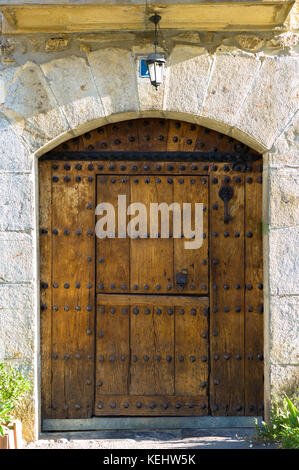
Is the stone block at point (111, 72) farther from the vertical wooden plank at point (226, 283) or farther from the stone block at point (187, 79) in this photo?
the vertical wooden plank at point (226, 283)

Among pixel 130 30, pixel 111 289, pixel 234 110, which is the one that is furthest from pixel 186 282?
pixel 130 30

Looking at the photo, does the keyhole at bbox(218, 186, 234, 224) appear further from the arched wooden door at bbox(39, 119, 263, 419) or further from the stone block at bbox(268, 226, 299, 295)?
the stone block at bbox(268, 226, 299, 295)

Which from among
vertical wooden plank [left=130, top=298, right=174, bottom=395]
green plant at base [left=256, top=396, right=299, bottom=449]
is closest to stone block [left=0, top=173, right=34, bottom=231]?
vertical wooden plank [left=130, top=298, right=174, bottom=395]

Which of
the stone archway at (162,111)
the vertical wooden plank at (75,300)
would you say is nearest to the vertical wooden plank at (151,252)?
the vertical wooden plank at (75,300)

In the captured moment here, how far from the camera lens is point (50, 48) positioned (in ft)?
12.4

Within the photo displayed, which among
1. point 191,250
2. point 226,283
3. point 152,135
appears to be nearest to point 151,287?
point 191,250

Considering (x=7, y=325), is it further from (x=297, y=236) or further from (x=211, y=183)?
(x=297, y=236)

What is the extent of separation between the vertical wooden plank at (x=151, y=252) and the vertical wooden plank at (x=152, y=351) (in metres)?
0.16

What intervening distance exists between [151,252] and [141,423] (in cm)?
119

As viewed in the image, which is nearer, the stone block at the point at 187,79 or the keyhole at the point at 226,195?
the stone block at the point at 187,79

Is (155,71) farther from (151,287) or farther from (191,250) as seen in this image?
(151,287)

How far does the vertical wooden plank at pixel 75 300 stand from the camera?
400 cm

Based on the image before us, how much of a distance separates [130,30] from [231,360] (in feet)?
7.62

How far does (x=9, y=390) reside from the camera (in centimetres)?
358
